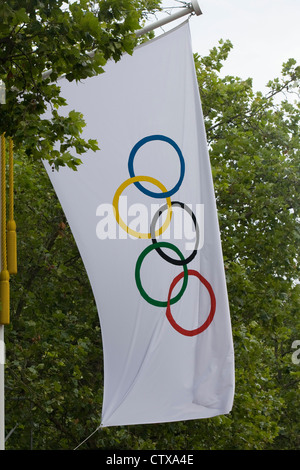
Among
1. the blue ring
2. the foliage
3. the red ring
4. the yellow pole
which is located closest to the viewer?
the yellow pole

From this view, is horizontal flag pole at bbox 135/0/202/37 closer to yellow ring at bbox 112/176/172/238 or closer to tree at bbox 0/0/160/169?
tree at bbox 0/0/160/169

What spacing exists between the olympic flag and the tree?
388 millimetres

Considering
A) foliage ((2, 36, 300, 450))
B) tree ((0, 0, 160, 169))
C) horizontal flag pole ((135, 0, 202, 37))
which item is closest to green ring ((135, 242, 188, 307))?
tree ((0, 0, 160, 169))

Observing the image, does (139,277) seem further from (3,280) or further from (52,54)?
(52,54)

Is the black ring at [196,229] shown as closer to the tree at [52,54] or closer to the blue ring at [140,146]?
the blue ring at [140,146]

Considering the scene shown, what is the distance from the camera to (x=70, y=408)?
1177cm

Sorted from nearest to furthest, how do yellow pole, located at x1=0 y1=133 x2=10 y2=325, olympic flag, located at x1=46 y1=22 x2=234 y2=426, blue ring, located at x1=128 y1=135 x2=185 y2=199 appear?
yellow pole, located at x1=0 y1=133 x2=10 y2=325 → olympic flag, located at x1=46 y1=22 x2=234 y2=426 → blue ring, located at x1=128 y1=135 x2=185 y2=199

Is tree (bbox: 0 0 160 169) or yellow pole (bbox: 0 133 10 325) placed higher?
tree (bbox: 0 0 160 169)

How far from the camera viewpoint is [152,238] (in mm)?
6156

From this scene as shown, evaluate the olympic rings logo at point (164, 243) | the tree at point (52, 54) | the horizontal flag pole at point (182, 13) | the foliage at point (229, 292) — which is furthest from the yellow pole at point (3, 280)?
the foliage at point (229, 292)

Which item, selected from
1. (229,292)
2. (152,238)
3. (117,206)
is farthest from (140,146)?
(229,292)

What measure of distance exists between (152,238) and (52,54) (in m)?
1.48

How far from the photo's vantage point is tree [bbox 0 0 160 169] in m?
5.53

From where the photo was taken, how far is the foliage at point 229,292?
37.7 feet
